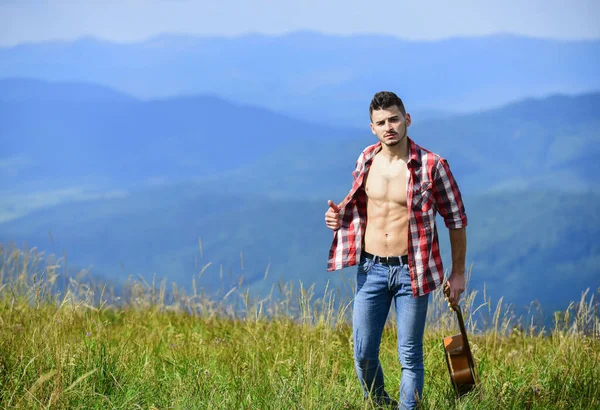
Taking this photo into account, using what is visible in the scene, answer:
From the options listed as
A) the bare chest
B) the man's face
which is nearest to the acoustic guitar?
the bare chest

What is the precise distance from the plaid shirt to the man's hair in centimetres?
24

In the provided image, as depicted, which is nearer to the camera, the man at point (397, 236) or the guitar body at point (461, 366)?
the man at point (397, 236)

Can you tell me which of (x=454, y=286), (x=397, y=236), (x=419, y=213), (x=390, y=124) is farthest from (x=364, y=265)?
(x=390, y=124)

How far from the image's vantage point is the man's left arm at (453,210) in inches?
169

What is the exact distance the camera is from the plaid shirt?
165 inches

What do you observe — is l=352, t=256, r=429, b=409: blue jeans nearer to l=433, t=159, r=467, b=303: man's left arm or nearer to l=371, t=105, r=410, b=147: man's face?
l=433, t=159, r=467, b=303: man's left arm

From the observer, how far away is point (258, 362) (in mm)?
5355

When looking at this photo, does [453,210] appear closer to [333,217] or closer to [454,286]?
[454,286]

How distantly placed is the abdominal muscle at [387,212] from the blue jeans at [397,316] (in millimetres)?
93

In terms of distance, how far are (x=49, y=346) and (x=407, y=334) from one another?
2229mm

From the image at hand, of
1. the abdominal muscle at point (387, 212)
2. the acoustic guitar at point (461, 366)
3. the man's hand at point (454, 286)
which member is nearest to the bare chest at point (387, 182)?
the abdominal muscle at point (387, 212)

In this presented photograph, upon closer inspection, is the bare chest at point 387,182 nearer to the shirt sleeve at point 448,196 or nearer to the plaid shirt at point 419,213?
the plaid shirt at point 419,213

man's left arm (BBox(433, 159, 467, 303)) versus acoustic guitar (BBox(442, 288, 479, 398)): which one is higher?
man's left arm (BBox(433, 159, 467, 303))

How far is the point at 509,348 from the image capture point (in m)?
6.70
